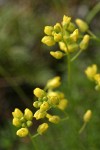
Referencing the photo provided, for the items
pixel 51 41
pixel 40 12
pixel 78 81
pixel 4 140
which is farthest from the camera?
pixel 40 12

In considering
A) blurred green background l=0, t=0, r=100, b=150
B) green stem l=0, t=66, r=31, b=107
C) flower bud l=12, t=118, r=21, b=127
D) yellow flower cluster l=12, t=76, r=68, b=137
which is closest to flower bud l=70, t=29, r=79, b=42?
yellow flower cluster l=12, t=76, r=68, b=137

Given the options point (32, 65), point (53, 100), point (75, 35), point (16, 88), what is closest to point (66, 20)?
point (75, 35)

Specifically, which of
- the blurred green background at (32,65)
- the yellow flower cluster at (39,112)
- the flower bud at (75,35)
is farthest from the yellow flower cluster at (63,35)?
the blurred green background at (32,65)

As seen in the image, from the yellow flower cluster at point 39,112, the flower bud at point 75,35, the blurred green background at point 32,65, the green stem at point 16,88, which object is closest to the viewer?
the yellow flower cluster at point 39,112

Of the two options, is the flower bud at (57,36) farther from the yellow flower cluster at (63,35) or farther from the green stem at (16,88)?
the green stem at (16,88)

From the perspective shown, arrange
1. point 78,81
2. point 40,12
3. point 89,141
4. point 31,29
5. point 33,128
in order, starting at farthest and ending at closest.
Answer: point 40,12 → point 31,29 → point 33,128 → point 78,81 → point 89,141

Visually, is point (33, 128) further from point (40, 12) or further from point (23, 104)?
point (40, 12)

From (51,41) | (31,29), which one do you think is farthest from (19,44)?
(51,41)

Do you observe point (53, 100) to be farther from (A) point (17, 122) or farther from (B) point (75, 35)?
(B) point (75, 35)
